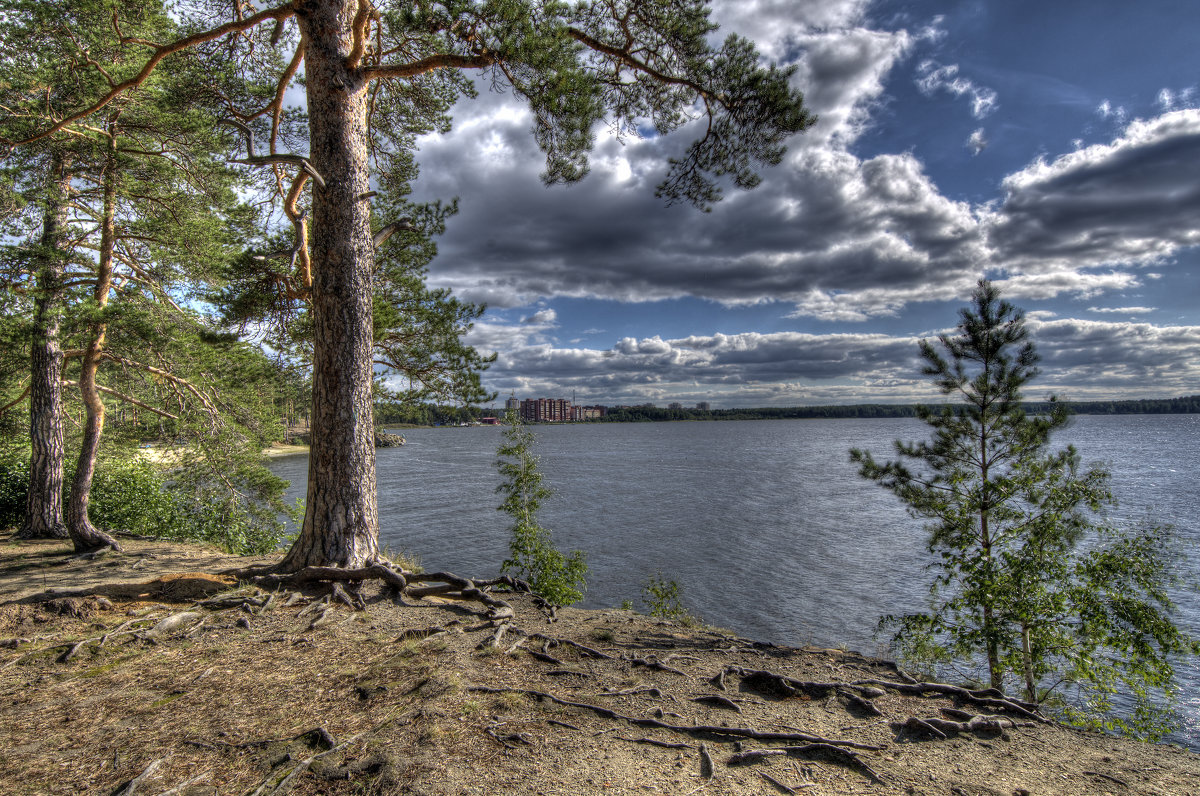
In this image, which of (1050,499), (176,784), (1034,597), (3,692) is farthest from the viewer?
(1050,499)

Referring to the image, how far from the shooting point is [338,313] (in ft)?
20.9

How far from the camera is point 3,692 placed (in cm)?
383

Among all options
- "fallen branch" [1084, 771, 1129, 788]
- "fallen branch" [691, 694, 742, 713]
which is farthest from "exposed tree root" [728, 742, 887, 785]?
"fallen branch" [1084, 771, 1129, 788]

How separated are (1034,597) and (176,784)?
28.2ft

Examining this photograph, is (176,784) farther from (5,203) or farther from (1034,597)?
(5,203)

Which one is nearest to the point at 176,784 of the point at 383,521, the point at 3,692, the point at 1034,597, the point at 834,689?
the point at 3,692

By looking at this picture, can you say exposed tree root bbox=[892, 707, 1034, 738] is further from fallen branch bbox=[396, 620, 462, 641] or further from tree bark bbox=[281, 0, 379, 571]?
tree bark bbox=[281, 0, 379, 571]

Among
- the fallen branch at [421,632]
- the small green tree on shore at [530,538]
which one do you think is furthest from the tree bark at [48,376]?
the fallen branch at [421,632]

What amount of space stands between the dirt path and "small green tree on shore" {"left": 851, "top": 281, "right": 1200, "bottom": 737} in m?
2.89

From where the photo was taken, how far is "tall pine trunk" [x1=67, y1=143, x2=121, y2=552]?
912 centimetres

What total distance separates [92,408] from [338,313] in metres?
6.27

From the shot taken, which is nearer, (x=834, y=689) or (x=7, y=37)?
(x=834, y=689)

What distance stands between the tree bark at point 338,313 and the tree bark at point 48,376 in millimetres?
6046

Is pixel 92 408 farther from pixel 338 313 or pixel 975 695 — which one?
pixel 975 695
